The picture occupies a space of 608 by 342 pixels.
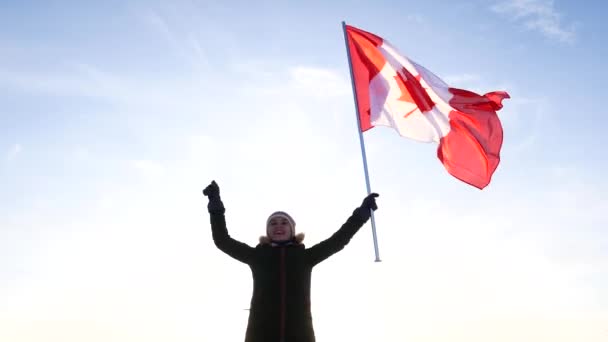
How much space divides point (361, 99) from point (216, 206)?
13.1 ft

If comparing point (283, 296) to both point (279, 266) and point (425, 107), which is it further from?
point (425, 107)

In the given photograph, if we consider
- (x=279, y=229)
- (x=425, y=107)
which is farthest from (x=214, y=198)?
(x=425, y=107)

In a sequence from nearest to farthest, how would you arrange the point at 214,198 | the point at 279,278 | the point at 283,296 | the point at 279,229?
the point at 283,296, the point at 279,278, the point at 279,229, the point at 214,198

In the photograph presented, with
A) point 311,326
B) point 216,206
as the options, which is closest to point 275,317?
point 311,326

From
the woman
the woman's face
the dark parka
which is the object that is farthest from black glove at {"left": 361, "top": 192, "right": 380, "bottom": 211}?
the woman's face

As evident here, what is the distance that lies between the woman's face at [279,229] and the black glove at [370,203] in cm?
104

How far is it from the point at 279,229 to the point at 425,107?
447 cm

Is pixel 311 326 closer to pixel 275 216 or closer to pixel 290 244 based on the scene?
pixel 290 244

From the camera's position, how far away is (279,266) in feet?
22.8

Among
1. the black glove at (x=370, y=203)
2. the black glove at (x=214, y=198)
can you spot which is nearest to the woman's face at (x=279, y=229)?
the black glove at (x=214, y=198)

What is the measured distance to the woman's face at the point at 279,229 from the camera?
23.9 ft

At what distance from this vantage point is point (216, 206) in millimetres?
7469

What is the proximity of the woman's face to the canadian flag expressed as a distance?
11.2 feet

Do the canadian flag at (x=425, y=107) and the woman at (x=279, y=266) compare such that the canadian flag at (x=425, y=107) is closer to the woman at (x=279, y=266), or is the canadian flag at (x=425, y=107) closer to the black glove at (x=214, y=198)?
the woman at (x=279, y=266)
